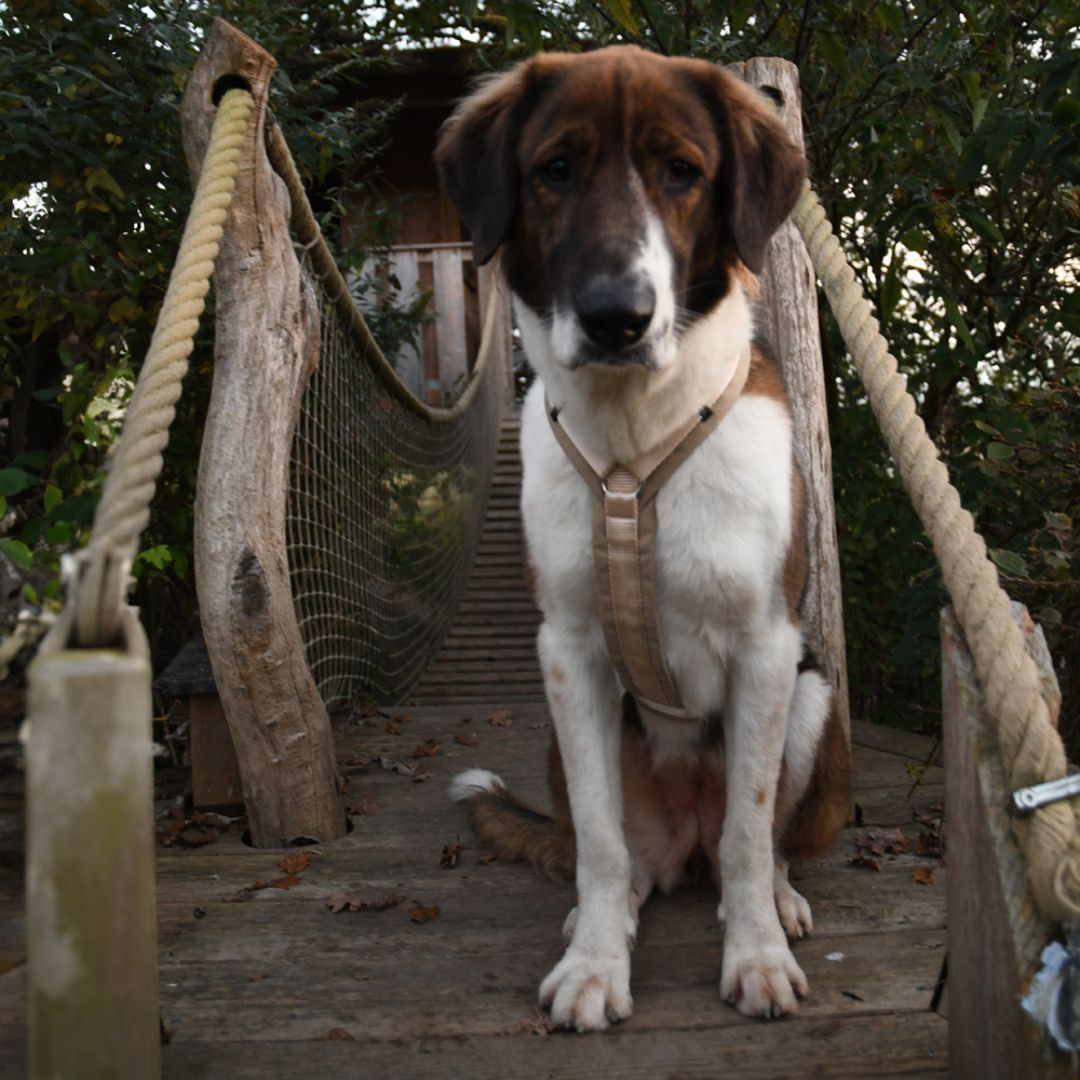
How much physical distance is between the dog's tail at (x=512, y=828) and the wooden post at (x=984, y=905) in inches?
39.1

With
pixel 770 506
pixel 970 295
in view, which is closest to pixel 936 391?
pixel 970 295

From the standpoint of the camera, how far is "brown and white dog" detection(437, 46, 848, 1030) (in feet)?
6.00

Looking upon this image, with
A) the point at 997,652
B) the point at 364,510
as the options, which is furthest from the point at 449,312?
the point at 997,652

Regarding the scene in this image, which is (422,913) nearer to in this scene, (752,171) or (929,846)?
(929,846)

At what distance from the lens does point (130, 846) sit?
1.00m

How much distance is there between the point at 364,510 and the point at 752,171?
262 cm

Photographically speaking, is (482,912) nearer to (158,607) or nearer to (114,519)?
(114,519)

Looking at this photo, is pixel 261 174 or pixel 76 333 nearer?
pixel 261 174

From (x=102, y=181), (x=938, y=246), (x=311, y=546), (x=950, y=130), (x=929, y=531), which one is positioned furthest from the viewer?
(x=938, y=246)

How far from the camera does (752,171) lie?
6.73 ft

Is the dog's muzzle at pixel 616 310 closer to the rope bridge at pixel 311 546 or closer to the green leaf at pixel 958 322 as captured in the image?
the rope bridge at pixel 311 546

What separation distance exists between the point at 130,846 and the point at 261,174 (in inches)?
77.0

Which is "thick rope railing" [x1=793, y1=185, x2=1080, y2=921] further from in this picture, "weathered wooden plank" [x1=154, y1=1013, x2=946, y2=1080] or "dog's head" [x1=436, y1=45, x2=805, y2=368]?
"weathered wooden plank" [x1=154, y1=1013, x2=946, y2=1080]

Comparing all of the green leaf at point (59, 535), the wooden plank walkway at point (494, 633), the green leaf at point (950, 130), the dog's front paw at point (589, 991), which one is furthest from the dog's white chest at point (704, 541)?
the wooden plank walkway at point (494, 633)
